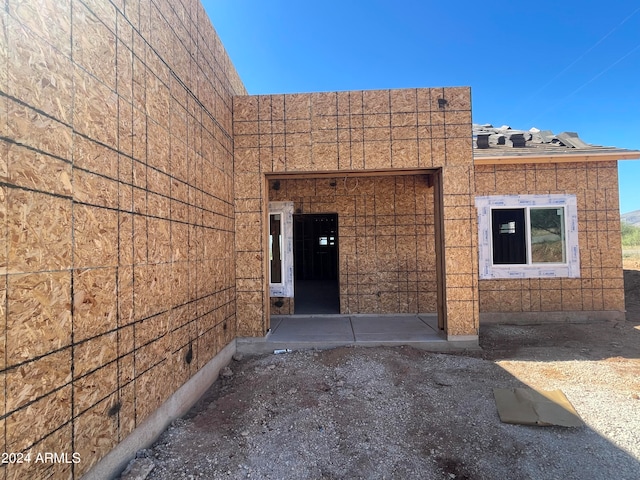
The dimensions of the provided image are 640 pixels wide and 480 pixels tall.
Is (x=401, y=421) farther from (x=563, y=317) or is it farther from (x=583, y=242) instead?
(x=583, y=242)

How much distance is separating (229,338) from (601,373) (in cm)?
Result: 544

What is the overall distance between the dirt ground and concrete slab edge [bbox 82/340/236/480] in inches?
3.7

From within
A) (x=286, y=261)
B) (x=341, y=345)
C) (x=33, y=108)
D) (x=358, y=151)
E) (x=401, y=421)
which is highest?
(x=358, y=151)

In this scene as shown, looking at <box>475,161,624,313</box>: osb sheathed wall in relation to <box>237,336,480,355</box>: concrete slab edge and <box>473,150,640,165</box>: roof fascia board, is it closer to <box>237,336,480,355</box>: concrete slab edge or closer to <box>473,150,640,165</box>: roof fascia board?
<box>473,150,640,165</box>: roof fascia board

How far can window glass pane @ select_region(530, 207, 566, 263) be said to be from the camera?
737 cm

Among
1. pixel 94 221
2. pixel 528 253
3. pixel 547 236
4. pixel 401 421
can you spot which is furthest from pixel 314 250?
pixel 94 221

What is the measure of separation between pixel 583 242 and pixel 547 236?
74cm

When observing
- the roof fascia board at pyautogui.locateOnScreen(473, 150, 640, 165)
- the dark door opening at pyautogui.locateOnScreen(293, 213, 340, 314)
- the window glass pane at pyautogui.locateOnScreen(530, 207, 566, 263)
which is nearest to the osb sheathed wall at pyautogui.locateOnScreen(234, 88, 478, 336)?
the roof fascia board at pyautogui.locateOnScreen(473, 150, 640, 165)

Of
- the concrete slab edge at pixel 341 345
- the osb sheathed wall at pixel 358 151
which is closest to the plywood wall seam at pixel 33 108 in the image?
the osb sheathed wall at pixel 358 151

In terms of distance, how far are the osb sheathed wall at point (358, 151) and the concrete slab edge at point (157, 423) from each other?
55.2 inches

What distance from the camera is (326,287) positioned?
42.6 ft

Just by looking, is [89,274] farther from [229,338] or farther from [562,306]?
[562,306]

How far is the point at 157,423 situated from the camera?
3.07 metres

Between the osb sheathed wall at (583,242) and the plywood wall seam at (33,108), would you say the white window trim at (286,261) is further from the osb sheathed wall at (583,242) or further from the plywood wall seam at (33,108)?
the plywood wall seam at (33,108)
